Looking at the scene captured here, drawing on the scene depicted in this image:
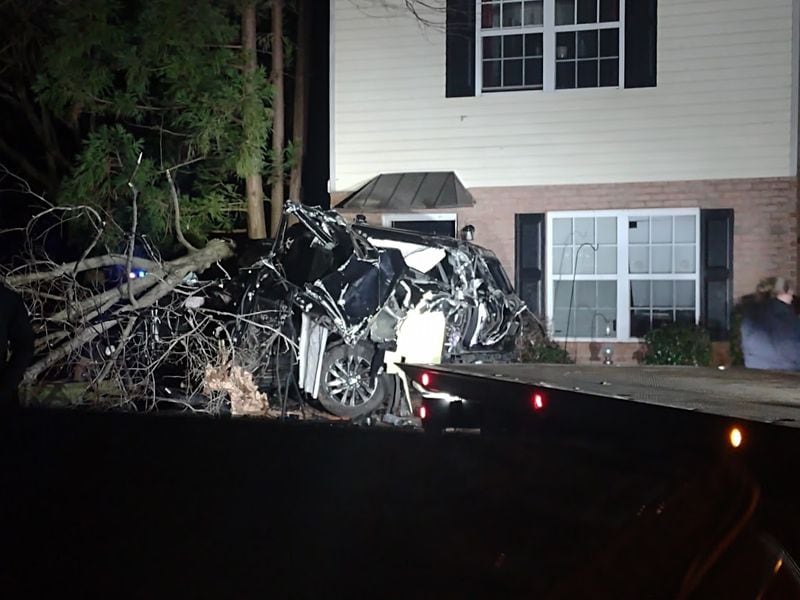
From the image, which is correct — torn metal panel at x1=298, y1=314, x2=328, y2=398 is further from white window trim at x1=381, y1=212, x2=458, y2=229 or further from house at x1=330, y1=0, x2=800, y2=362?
white window trim at x1=381, y1=212, x2=458, y2=229

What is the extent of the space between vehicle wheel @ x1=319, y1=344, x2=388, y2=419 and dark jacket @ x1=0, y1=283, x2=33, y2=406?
467 cm

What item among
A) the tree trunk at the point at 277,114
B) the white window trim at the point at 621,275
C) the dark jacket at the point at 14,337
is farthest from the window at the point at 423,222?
the dark jacket at the point at 14,337

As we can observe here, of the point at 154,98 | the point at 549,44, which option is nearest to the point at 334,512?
the point at 549,44

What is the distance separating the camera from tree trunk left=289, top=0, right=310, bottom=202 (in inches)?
549

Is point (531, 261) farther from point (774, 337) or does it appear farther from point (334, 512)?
point (334, 512)

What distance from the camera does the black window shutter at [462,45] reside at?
12.4 metres

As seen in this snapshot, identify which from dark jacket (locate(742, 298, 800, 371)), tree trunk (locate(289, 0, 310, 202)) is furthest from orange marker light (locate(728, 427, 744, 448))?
tree trunk (locate(289, 0, 310, 202))

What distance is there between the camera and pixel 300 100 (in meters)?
14.6

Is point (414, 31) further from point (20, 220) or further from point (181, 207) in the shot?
point (20, 220)

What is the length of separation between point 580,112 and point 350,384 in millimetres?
4949

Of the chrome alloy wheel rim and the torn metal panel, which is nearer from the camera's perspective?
the torn metal panel

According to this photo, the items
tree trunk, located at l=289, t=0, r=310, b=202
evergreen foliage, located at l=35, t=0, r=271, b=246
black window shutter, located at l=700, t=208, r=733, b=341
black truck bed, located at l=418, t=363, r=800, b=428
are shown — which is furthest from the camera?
tree trunk, located at l=289, t=0, r=310, b=202

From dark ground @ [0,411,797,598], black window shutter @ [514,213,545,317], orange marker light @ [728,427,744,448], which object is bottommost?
dark ground @ [0,411,797,598]

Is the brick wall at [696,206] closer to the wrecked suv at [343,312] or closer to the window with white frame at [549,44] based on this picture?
the window with white frame at [549,44]
